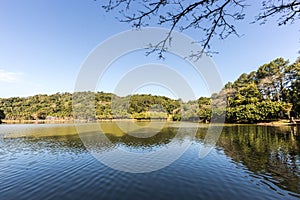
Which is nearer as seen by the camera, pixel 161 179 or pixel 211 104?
pixel 161 179

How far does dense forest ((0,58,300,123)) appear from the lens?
4094cm

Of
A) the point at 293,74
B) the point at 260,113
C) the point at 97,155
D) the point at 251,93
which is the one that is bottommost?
the point at 97,155

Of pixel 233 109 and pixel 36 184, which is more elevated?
pixel 233 109

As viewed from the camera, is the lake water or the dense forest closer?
the lake water

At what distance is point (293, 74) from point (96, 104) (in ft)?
258

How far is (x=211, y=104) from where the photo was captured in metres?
57.0

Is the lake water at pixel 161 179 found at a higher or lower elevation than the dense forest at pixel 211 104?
lower

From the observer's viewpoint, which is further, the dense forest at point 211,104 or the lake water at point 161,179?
the dense forest at point 211,104

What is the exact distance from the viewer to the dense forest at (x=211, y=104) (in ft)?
134

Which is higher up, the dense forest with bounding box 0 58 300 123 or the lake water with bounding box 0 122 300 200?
the dense forest with bounding box 0 58 300 123

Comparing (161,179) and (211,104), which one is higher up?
(211,104)

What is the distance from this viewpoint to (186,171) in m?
9.48

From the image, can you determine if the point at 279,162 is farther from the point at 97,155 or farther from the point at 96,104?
the point at 96,104

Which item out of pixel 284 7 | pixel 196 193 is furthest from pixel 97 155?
pixel 284 7
